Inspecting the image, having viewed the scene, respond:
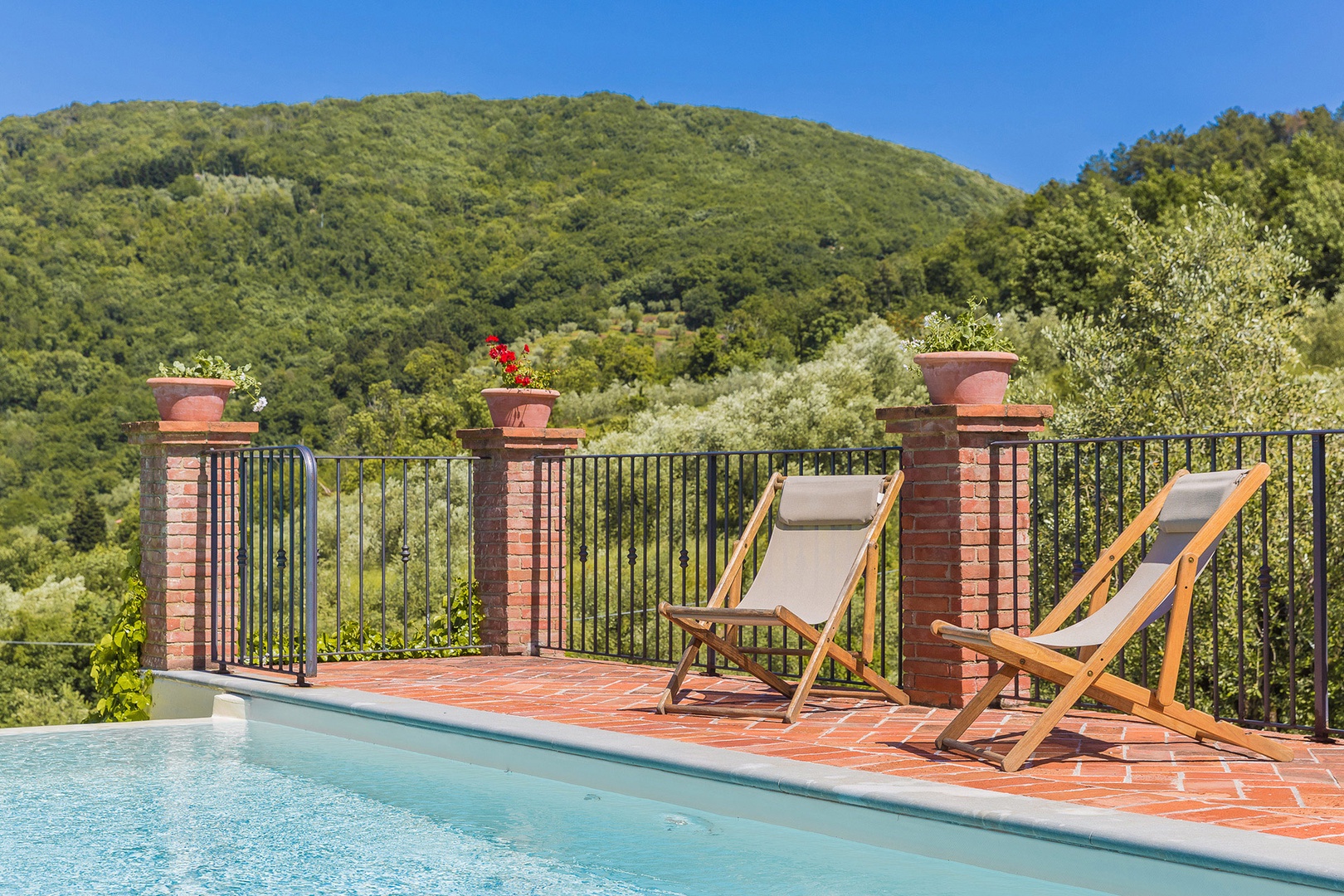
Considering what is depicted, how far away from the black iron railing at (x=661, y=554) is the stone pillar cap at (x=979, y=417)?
0.28m

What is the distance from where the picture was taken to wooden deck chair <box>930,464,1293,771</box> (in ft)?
12.4

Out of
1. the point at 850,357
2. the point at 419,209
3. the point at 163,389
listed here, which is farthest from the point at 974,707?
the point at 419,209

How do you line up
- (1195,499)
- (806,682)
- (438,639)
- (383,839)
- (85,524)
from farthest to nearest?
1. (85,524)
2. (438,639)
3. (806,682)
4. (1195,499)
5. (383,839)

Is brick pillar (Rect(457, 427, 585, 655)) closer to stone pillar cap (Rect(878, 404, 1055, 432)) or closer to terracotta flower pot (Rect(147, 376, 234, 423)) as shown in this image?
terracotta flower pot (Rect(147, 376, 234, 423))

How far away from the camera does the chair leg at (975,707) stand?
13.3ft

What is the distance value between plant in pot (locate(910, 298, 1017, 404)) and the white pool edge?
1.97 metres

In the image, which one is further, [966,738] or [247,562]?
[247,562]

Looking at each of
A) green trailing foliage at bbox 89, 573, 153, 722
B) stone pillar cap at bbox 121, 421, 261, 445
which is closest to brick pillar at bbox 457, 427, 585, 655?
stone pillar cap at bbox 121, 421, 261, 445

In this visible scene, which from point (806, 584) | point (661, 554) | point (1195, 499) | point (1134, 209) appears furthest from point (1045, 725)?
point (1134, 209)

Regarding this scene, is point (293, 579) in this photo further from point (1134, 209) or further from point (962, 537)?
point (1134, 209)

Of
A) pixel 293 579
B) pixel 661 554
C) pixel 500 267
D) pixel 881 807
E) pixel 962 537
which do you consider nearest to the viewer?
pixel 881 807

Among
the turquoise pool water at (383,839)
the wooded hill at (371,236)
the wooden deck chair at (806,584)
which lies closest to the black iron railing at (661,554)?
the wooden deck chair at (806,584)

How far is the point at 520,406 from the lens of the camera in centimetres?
738

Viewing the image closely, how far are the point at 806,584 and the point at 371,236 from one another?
48269 millimetres
